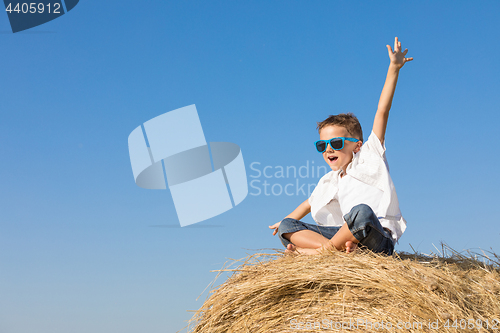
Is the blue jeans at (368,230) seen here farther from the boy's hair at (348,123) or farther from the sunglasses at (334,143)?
the boy's hair at (348,123)

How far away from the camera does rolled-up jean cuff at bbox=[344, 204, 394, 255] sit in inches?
109

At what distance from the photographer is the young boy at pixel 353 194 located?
2.88 metres

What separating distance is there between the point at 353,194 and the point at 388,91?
802 mm

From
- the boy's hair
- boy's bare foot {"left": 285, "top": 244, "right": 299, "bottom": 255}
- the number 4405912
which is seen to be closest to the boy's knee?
boy's bare foot {"left": 285, "top": 244, "right": 299, "bottom": 255}

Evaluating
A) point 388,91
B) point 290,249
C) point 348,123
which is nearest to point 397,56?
point 388,91

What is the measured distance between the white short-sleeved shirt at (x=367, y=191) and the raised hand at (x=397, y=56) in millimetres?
550

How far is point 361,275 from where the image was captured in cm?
246

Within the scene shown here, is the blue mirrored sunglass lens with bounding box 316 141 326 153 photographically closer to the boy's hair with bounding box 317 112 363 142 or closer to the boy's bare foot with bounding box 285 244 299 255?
the boy's hair with bounding box 317 112 363 142

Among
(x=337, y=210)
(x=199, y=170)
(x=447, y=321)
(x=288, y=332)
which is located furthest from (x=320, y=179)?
(x=199, y=170)

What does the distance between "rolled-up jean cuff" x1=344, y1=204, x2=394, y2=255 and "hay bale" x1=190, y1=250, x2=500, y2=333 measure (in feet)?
0.29

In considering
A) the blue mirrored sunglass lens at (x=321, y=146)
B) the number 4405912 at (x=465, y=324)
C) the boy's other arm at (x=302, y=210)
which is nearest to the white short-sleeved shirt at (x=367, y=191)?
the blue mirrored sunglass lens at (x=321, y=146)

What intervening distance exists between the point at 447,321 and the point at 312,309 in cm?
80

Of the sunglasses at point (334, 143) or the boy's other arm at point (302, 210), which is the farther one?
the boy's other arm at point (302, 210)

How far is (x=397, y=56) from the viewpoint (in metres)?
3.26
